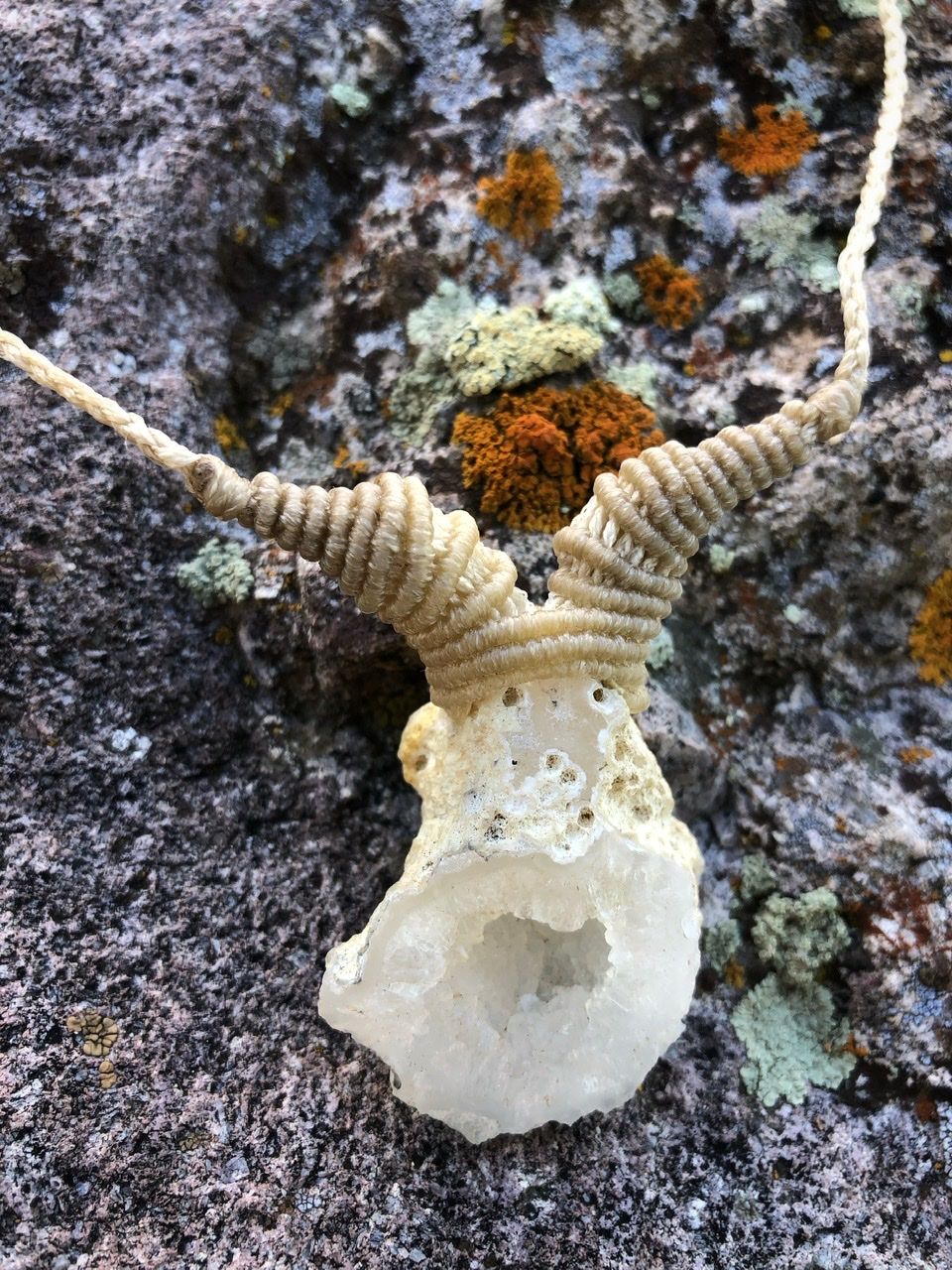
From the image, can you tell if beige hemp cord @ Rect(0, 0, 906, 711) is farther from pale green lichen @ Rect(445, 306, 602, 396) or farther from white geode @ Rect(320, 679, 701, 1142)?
pale green lichen @ Rect(445, 306, 602, 396)

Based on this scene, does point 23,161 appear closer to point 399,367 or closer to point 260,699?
point 399,367

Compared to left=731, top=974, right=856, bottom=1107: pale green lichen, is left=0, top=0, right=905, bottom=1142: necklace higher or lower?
higher

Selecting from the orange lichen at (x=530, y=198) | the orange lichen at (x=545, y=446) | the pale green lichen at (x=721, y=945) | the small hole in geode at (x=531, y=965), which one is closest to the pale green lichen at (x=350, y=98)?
the orange lichen at (x=530, y=198)

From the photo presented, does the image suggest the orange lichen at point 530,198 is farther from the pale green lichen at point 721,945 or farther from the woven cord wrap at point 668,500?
the pale green lichen at point 721,945

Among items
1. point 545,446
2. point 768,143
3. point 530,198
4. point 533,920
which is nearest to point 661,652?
point 545,446

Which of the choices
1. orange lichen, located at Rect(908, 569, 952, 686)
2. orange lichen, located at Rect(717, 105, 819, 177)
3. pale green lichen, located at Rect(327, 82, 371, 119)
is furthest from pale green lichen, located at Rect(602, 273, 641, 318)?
orange lichen, located at Rect(908, 569, 952, 686)
